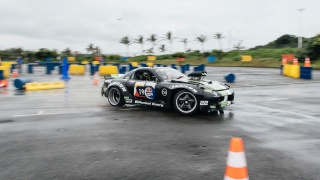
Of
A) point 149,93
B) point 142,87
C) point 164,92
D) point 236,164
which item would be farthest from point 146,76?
point 236,164

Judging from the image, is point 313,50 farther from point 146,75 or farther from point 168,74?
point 146,75

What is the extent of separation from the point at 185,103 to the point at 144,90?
54.6 inches

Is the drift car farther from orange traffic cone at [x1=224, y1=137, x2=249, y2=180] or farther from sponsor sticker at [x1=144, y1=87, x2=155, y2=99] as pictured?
orange traffic cone at [x1=224, y1=137, x2=249, y2=180]

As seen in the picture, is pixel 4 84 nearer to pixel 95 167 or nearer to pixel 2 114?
pixel 2 114

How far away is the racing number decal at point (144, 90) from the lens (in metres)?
9.50

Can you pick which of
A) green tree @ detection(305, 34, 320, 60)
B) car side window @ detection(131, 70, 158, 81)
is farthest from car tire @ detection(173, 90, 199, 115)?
green tree @ detection(305, 34, 320, 60)

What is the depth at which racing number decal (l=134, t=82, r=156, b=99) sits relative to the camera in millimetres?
9502

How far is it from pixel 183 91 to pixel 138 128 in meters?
2.10

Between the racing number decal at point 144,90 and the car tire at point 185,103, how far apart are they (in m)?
0.77

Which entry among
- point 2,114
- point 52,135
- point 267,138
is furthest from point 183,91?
point 2,114

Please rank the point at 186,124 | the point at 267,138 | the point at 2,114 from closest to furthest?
the point at 267,138 < the point at 186,124 < the point at 2,114

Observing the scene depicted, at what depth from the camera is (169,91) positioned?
9.16 meters

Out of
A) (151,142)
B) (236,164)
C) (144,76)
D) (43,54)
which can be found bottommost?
(151,142)

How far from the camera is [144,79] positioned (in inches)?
395
